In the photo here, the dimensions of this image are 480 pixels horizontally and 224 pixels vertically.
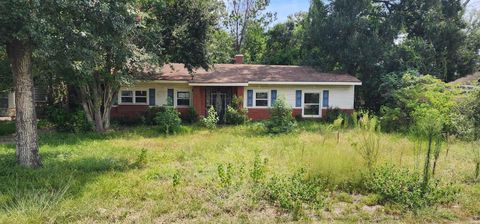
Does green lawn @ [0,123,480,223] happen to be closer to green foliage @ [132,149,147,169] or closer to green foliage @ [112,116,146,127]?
green foliage @ [132,149,147,169]

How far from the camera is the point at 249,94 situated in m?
20.8

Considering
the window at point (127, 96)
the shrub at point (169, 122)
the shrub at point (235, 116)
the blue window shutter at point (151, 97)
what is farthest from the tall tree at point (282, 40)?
the shrub at point (169, 122)

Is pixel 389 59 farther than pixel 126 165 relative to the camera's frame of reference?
Yes

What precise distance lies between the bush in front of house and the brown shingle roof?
48.1 inches

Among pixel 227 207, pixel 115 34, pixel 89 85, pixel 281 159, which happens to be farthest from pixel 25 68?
pixel 89 85

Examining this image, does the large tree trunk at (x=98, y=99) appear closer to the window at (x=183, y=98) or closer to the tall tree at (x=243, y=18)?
the window at (x=183, y=98)

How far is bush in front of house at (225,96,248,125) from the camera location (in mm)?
19172

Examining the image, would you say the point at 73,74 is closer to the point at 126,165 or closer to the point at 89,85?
the point at 89,85

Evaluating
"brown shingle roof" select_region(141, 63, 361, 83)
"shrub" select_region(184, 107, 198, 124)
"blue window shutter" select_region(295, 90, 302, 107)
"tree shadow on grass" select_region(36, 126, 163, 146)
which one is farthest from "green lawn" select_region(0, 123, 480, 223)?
"blue window shutter" select_region(295, 90, 302, 107)

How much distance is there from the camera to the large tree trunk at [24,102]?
8.02 metres

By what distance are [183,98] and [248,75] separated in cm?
424

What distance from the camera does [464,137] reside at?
12305 mm

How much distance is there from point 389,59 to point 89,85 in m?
17.5

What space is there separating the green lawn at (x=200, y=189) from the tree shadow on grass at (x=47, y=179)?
0.02 m
